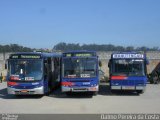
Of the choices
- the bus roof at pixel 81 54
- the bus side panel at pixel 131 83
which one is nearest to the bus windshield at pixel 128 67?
the bus side panel at pixel 131 83

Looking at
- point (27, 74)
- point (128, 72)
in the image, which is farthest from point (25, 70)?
point (128, 72)

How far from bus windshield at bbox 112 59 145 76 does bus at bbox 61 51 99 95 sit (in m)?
2.24

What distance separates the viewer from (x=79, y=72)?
21828mm

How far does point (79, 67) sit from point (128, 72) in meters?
3.40

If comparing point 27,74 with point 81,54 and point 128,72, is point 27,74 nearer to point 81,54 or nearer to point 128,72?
point 81,54

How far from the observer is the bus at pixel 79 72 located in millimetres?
21625

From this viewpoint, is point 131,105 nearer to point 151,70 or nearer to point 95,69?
point 95,69

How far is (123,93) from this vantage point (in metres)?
24.9

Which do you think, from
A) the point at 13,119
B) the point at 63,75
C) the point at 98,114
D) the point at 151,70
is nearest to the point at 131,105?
the point at 98,114

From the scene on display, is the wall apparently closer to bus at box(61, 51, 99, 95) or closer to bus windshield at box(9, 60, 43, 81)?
bus at box(61, 51, 99, 95)

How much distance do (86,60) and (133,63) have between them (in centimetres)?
331

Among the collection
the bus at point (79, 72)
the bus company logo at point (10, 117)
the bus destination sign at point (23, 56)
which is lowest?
the bus company logo at point (10, 117)

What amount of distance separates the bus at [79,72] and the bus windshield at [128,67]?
2242 mm

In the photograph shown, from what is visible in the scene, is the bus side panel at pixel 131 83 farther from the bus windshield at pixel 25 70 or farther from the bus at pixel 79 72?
the bus windshield at pixel 25 70
